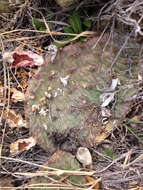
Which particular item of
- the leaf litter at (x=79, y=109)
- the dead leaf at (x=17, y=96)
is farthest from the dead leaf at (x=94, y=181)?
the dead leaf at (x=17, y=96)

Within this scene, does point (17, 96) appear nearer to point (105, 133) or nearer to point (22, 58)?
point (22, 58)

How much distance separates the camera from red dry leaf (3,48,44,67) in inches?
52.7

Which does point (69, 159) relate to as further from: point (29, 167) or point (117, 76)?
point (117, 76)

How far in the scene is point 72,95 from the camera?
4.10ft

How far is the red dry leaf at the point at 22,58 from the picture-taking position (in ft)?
4.40

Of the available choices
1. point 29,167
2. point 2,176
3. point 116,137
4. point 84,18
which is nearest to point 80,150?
point 116,137

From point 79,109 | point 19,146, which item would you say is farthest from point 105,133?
point 19,146

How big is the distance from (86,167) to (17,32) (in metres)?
0.96

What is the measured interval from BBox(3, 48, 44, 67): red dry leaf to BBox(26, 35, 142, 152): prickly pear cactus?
121 mm

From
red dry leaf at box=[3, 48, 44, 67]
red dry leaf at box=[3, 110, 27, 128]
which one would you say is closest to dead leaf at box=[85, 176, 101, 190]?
red dry leaf at box=[3, 110, 27, 128]

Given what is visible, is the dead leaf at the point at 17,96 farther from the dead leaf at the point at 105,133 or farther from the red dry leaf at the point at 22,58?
the dead leaf at the point at 105,133

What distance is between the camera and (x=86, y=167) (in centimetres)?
134

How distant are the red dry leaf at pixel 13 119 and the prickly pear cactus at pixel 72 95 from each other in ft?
0.51

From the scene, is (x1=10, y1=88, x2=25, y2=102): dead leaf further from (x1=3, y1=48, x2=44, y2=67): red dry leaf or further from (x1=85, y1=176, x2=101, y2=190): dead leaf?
(x1=85, y1=176, x2=101, y2=190): dead leaf
